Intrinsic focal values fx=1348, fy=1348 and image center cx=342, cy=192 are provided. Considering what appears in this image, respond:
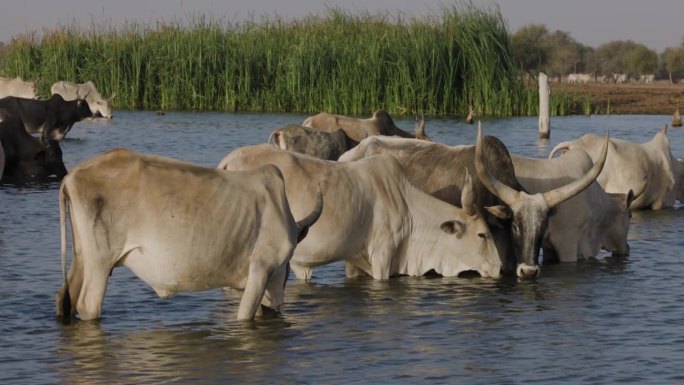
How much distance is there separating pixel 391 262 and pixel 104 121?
23.2m

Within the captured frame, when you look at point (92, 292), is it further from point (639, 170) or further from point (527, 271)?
point (639, 170)

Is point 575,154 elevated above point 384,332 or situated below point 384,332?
above

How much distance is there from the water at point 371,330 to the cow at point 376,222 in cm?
17

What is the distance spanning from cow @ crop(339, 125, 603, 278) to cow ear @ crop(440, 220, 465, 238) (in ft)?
1.01

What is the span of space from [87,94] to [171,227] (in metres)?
26.6

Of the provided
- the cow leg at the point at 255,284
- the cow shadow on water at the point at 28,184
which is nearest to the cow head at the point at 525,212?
the cow leg at the point at 255,284

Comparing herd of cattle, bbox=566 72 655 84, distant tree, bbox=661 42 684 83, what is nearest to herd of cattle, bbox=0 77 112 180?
distant tree, bbox=661 42 684 83

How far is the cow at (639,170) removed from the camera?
15.3 m

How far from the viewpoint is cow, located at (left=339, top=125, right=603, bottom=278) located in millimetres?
10781

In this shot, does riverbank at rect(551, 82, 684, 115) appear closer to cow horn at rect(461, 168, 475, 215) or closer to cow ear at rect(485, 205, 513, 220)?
cow ear at rect(485, 205, 513, 220)

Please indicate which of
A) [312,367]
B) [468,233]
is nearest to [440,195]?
[468,233]

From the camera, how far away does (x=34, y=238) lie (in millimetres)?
13039

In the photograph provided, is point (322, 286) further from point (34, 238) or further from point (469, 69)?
point (469, 69)

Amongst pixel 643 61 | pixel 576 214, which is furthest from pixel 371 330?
pixel 643 61
